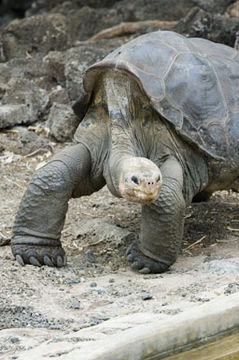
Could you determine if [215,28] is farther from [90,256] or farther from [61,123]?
[90,256]

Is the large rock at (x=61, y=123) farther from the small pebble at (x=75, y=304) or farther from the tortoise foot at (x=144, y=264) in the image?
the small pebble at (x=75, y=304)

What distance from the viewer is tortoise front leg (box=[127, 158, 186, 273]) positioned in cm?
550

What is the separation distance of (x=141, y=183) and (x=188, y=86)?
1101 millimetres

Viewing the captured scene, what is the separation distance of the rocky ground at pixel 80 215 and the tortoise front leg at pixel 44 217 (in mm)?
131

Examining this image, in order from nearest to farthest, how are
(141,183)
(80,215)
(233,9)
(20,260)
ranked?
(141,183)
(20,260)
(80,215)
(233,9)

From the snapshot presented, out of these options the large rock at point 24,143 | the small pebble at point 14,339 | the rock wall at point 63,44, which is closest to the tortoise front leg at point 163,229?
the small pebble at point 14,339

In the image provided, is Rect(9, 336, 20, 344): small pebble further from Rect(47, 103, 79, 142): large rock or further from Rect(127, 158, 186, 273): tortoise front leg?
Rect(47, 103, 79, 142): large rock

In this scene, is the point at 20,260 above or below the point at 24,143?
above

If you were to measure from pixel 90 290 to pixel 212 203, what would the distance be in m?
2.41

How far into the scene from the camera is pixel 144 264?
18.7 ft

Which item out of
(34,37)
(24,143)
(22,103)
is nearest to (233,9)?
(34,37)

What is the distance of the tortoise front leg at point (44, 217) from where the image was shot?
5734 mm

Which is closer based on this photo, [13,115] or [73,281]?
[73,281]

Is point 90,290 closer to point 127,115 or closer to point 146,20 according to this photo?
point 127,115
